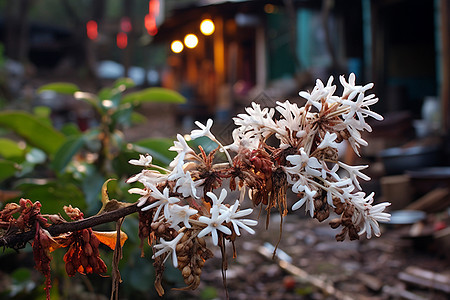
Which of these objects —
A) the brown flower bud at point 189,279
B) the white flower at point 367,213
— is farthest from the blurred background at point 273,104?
the brown flower bud at point 189,279

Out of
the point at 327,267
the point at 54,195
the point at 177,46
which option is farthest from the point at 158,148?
the point at 177,46

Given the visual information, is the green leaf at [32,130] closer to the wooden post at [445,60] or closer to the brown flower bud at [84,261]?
the brown flower bud at [84,261]

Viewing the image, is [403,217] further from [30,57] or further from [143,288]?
[30,57]

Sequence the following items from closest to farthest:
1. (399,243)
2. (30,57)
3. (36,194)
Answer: (36,194)
(399,243)
(30,57)

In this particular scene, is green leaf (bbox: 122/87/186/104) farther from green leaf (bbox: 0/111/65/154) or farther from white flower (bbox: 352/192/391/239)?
white flower (bbox: 352/192/391/239)

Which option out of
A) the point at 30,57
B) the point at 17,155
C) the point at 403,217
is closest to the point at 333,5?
the point at 403,217

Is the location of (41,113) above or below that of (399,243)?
above
